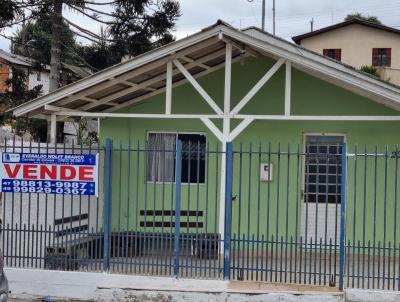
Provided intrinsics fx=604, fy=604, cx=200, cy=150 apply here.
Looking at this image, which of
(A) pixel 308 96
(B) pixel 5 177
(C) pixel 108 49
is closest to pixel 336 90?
(A) pixel 308 96

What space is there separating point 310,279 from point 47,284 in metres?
3.74

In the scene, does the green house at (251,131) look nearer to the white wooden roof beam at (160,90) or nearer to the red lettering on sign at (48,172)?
the white wooden roof beam at (160,90)

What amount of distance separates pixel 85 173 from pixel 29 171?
0.84 meters

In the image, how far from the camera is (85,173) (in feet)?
29.1

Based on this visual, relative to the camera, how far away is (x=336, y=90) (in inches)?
446

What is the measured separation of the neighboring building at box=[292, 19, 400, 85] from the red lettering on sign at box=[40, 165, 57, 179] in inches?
1213

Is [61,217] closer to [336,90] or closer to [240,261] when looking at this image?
[240,261]

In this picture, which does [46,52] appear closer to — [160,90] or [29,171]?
[160,90]

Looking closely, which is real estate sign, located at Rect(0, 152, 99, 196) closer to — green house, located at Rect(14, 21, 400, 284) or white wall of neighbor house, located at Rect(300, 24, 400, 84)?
green house, located at Rect(14, 21, 400, 284)

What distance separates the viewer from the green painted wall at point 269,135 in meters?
11.1

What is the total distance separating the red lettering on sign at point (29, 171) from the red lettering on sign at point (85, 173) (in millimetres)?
687

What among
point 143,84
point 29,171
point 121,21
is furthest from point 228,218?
point 121,21

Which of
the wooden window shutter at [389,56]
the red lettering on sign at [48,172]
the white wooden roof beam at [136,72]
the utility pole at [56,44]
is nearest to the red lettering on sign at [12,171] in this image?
the red lettering on sign at [48,172]

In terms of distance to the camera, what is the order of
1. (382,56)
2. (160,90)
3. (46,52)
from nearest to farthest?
(160,90)
(46,52)
(382,56)
